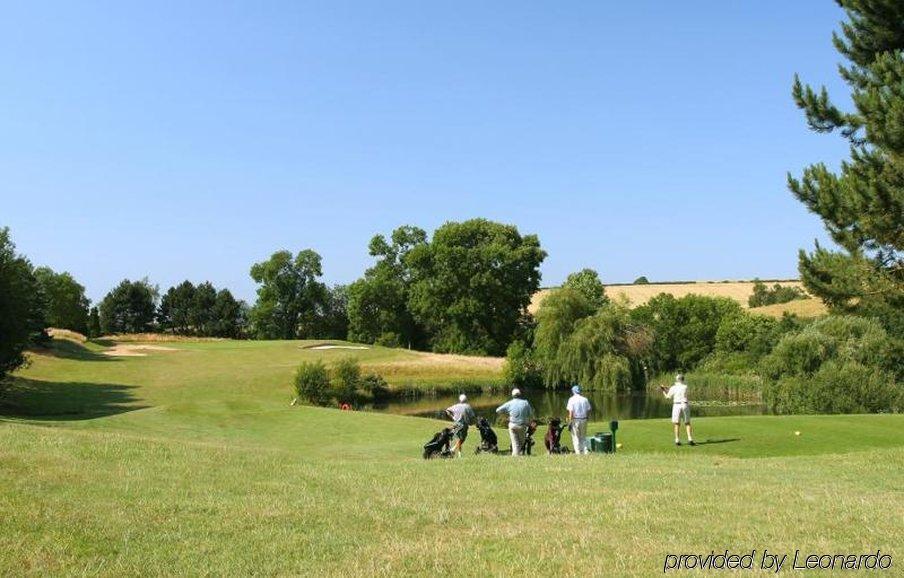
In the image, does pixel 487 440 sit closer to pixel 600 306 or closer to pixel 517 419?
pixel 517 419

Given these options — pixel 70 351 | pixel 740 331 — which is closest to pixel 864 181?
pixel 740 331

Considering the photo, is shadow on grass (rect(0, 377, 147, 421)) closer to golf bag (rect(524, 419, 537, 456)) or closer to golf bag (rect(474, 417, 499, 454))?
golf bag (rect(474, 417, 499, 454))

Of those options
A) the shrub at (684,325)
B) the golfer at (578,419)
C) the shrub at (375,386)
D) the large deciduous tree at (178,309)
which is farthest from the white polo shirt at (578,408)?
the large deciduous tree at (178,309)

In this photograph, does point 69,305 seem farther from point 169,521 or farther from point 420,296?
point 169,521

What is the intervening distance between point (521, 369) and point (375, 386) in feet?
46.5

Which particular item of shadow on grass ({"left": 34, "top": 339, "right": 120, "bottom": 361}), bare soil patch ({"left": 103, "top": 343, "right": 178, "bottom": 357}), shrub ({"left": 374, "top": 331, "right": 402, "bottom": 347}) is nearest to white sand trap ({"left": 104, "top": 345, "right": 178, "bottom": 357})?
bare soil patch ({"left": 103, "top": 343, "right": 178, "bottom": 357})

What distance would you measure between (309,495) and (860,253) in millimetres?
14827

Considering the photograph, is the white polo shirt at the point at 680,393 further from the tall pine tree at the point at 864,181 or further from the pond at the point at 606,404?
the pond at the point at 606,404

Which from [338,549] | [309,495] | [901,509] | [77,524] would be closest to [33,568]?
[77,524]

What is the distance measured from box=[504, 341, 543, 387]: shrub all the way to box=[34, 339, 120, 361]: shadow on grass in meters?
33.7

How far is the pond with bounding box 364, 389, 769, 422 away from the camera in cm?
4538

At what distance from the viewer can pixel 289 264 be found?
99250mm

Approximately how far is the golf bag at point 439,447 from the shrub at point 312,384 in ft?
108

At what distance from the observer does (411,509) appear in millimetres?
10328
